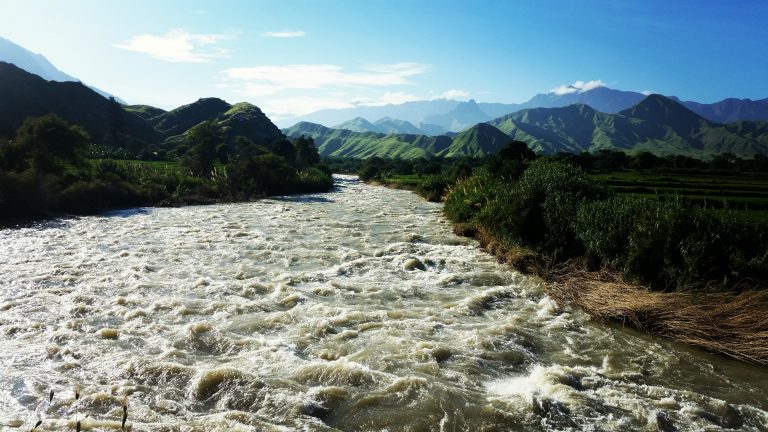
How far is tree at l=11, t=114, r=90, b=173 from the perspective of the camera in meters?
39.5

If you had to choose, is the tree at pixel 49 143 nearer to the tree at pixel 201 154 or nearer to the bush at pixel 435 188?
the tree at pixel 201 154

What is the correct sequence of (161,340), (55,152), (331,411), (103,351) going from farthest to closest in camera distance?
(55,152) < (161,340) < (103,351) < (331,411)

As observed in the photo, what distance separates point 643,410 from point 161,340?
40.4ft

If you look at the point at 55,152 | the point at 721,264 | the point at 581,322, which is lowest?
the point at 581,322

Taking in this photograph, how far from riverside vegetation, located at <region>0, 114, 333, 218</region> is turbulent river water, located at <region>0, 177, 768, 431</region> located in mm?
15376

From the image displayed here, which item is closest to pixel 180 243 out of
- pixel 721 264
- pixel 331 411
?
pixel 331 411

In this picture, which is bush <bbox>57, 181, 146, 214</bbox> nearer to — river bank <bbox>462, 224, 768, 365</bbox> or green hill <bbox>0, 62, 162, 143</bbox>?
river bank <bbox>462, 224, 768, 365</bbox>

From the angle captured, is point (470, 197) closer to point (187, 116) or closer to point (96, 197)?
point (96, 197)

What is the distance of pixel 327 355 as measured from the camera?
1184 centimetres

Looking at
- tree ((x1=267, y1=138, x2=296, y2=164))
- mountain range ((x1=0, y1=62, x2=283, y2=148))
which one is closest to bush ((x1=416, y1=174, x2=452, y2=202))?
tree ((x1=267, y1=138, x2=296, y2=164))

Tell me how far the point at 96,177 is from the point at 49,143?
4850mm

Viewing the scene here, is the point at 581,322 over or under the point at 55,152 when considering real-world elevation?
under

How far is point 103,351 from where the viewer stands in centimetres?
1155

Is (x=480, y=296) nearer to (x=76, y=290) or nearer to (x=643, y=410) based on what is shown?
(x=643, y=410)
